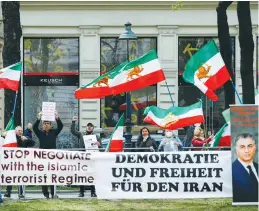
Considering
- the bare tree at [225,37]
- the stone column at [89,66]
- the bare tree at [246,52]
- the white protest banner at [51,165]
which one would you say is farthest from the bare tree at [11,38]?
the stone column at [89,66]

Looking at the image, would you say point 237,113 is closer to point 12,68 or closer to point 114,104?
point 12,68

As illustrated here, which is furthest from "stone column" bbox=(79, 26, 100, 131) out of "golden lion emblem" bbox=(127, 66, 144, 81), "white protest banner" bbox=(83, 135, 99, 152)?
"golden lion emblem" bbox=(127, 66, 144, 81)

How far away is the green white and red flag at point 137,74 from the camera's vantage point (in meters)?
20.0

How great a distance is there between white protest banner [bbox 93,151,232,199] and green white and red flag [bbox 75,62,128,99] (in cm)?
294

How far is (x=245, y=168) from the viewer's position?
58.0ft

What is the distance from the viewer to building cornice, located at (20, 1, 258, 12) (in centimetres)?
3656

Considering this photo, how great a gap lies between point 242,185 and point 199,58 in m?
2.97

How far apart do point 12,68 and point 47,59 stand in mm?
15508

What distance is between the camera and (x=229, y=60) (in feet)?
90.9

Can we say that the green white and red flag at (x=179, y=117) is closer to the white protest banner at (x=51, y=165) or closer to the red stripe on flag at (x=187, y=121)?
the red stripe on flag at (x=187, y=121)

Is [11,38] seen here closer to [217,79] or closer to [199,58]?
[199,58]

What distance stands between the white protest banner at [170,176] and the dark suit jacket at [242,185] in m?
0.34

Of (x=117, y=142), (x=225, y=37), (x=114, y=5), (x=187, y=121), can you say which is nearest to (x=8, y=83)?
(x=117, y=142)

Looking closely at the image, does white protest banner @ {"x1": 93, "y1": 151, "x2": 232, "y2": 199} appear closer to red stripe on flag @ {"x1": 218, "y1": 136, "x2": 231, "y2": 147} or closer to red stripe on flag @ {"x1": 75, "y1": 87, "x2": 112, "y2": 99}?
red stripe on flag @ {"x1": 218, "y1": 136, "x2": 231, "y2": 147}
